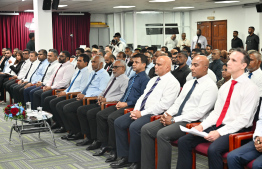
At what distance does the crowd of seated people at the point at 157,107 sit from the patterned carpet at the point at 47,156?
0.64ft

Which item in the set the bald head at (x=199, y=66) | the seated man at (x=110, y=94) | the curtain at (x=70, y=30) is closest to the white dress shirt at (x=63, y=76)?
the seated man at (x=110, y=94)

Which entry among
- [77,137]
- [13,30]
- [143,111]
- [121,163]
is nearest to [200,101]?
[143,111]

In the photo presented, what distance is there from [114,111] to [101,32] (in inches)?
609

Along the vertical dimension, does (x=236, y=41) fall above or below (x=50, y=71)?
above

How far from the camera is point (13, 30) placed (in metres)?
18.2

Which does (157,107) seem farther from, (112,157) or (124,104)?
(112,157)

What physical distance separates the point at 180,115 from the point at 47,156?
212cm

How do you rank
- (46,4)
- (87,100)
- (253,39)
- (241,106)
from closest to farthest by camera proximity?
(241,106) < (87,100) < (46,4) < (253,39)

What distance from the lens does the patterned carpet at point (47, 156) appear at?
4906 mm

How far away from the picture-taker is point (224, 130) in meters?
3.69

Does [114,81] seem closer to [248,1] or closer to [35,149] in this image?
[35,149]

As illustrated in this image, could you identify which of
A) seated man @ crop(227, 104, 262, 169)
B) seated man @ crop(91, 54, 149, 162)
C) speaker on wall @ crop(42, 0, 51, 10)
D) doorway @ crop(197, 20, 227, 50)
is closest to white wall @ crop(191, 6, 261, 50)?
doorway @ crop(197, 20, 227, 50)

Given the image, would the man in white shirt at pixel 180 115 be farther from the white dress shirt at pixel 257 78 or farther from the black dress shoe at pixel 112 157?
the white dress shirt at pixel 257 78

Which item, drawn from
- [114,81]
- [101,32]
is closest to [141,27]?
[101,32]
